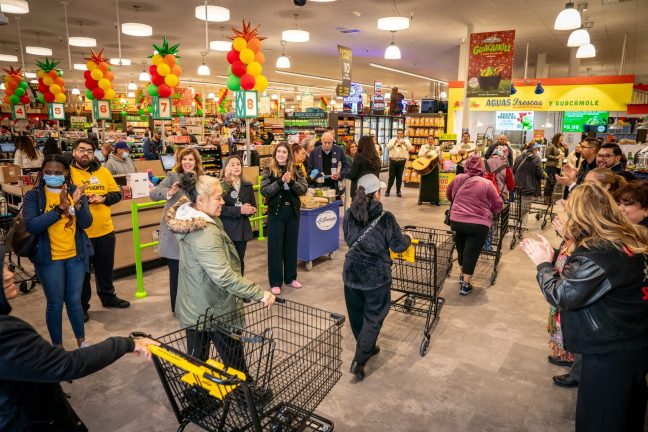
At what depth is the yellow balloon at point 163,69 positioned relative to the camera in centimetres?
792

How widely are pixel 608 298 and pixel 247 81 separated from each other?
5.28 m

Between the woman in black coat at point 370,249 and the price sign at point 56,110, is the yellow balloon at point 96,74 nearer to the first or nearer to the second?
the price sign at point 56,110

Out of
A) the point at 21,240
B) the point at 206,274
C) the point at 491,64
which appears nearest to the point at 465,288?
the point at 206,274

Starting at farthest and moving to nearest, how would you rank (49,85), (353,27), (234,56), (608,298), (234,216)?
(353,27) < (49,85) < (234,56) < (234,216) < (608,298)

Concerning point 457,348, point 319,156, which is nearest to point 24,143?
point 319,156

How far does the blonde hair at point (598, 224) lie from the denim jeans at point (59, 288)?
134 inches

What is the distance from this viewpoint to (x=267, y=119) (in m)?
19.2

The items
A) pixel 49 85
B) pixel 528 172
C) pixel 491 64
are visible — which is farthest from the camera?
pixel 49 85

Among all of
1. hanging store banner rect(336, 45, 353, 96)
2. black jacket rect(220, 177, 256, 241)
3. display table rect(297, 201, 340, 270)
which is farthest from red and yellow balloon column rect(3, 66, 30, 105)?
black jacket rect(220, 177, 256, 241)

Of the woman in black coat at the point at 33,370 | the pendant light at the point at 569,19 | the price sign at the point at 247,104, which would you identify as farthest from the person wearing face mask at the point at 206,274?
the pendant light at the point at 569,19

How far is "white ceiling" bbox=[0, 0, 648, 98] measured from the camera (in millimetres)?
9312

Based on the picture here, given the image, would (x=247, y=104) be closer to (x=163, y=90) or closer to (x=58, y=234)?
(x=163, y=90)

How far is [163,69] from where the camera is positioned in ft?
26.1

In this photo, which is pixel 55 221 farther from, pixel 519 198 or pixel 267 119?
pixel 267 119
